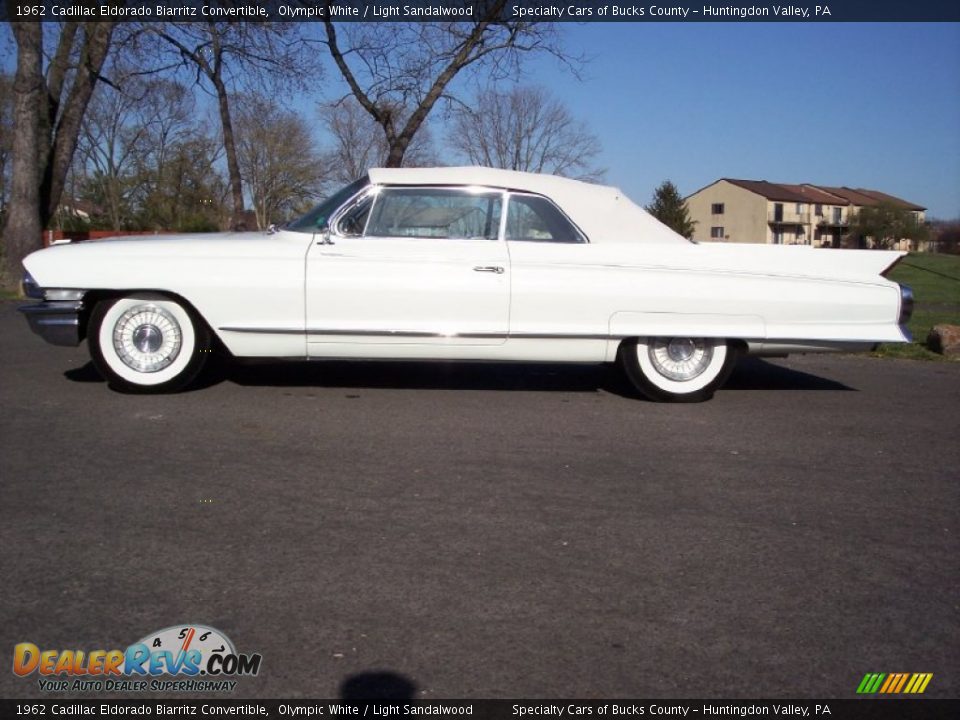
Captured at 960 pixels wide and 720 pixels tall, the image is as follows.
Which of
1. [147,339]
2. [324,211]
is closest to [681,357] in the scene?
[324,211]

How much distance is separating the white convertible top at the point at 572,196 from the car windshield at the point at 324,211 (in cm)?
14

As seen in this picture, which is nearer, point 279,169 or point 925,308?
point 925,308

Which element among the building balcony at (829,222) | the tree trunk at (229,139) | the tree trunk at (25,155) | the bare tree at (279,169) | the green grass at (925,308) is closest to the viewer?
the green grass at (925,308)

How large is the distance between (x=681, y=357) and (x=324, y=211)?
2853 mm

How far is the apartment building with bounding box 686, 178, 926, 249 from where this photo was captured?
218ft

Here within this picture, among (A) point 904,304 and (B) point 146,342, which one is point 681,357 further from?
(B) point 146,342

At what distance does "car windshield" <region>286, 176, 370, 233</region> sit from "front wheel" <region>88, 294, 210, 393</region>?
3.36ft

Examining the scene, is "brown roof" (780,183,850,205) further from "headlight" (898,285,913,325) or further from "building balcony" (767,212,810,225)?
"headlight" (898,285,913,325)

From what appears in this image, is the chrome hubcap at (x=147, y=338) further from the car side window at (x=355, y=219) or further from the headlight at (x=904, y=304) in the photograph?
the headlight at (x=904, y=304)

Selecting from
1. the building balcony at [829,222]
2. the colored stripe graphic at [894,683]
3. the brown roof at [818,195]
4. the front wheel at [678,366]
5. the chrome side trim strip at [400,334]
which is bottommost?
the colored stripe graphic at [894,683]

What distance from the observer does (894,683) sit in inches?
110

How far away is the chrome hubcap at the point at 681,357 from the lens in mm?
6707

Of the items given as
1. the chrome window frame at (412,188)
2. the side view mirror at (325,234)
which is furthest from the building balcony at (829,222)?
the side view mirror at (325,234)

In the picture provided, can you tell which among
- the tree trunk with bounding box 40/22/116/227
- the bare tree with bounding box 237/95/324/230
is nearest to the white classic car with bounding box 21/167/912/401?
the tree trunk with bounding box 40/22/116/227
